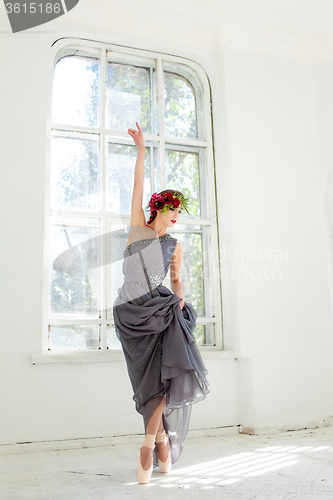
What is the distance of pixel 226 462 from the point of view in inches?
101

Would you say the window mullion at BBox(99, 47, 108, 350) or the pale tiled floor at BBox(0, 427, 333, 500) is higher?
the window mullion at BBox(99, 47, 108, 350)

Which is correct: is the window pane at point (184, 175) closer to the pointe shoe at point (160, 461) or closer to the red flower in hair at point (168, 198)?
the red flower in hair at point (168, 198)

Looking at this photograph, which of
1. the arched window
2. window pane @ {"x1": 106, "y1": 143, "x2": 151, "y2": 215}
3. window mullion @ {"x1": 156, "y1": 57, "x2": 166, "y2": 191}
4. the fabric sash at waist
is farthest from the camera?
window mullion @ {"x1": 156, "y1": 57, "x2": 166, "y2": 191}

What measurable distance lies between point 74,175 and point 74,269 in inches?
31.2

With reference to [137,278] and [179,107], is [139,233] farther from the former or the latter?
[179,107]

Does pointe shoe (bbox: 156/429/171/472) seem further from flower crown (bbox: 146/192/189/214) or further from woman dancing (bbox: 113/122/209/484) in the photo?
flower crown (bbox: 146/192/189/214)

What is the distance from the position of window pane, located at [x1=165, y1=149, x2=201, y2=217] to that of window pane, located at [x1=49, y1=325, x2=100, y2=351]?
52.7 inches

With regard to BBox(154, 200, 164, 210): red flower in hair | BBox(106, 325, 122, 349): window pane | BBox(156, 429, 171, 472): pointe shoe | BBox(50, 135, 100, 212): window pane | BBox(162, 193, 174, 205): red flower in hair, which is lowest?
BBox(156, 429, 171, 472): pointe shoe

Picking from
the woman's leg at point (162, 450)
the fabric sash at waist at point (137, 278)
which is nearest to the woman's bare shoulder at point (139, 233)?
the fabric sash at waist at point (137, 278)

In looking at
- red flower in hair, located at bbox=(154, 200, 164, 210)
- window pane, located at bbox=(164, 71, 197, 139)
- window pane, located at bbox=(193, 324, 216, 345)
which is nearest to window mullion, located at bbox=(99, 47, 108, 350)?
window pane, located at bbox=(164, 71, 197, 139)

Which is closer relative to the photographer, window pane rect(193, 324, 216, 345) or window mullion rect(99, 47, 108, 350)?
window mullion rect(99, 47, 108, 350)

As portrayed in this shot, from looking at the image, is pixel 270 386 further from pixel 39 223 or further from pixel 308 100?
pixel 308 100

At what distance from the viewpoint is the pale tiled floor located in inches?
79.3

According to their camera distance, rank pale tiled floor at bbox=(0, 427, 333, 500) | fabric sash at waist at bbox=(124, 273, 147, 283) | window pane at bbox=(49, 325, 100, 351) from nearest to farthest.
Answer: pale tiled floor at bbox=(0, 427, 333, 500), fabric sash at waist at bbox=(124, 273, 147, 283), window pane at bbox=(49, 325, 100, 351)
